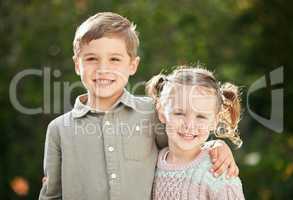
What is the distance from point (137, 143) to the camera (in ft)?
9.69

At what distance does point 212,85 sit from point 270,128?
330 cm

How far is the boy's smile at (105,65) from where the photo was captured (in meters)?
2.89

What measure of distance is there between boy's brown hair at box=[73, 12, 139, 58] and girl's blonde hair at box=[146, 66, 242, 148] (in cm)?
18

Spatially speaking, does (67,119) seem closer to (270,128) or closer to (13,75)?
(13,75)

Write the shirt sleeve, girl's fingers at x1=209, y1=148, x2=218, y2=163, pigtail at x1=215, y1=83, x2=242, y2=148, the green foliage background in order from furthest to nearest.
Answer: the green foliage background < pigtail at x1=215, y1=83, x2=242, y2=148 < girl's fingers at x1=209, y1=148, x2=218, y2=163 < the shirt sleeve

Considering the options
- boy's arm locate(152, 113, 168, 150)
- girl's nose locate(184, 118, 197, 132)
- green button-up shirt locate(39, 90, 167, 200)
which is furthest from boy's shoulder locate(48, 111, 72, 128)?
girl's nose locate(184, 118, 197, 132)

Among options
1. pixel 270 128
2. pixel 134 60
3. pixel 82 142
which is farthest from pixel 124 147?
pixel 270 128

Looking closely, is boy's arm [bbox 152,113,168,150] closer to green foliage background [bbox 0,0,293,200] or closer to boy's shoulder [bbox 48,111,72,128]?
boy's shoulder [bbox 48,111,72,128]

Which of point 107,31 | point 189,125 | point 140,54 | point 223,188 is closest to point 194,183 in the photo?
point 223,188

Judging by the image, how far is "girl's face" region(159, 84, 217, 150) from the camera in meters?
2.83

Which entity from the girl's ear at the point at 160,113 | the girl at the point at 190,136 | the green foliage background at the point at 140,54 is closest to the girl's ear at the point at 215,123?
the girl at the point at 190,136

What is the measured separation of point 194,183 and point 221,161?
0.47ft

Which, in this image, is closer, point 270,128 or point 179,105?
point 179,105

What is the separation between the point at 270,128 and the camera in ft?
19.9
